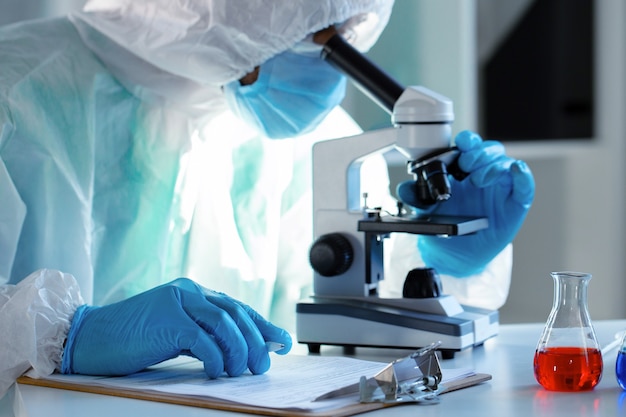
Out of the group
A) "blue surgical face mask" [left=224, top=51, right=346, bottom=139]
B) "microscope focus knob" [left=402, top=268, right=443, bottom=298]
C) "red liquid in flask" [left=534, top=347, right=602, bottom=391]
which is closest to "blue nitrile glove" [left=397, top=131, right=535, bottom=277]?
"microscope focus knob" [left=402, top=268, right=443, bottom=298]

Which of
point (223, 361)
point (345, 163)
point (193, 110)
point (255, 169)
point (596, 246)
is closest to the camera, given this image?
point (223, 361)

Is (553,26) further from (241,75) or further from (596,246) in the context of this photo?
(241,75)

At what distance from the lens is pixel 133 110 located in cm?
149

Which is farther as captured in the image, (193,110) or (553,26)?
(553,26)

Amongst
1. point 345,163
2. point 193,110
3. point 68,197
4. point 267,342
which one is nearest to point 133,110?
point 193,110

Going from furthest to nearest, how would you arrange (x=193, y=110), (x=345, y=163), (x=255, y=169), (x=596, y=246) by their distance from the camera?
(x=596, y=246), (x=255, y=169), (x=193, y=110), (x=345, y=163)

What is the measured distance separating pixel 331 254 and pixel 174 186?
1.33ft

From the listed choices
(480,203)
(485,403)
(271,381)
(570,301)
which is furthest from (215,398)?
(480,203)

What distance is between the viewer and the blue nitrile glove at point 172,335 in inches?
39.9

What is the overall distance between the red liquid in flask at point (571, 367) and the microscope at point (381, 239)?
0.66ft

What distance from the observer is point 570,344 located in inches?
37.8

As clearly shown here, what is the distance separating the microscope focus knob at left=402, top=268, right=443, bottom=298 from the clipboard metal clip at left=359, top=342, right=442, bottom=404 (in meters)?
0.24

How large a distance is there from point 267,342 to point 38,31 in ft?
2.24

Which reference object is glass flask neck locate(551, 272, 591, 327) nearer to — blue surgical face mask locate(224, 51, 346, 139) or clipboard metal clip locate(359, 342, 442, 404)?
clipboard metal clip locate(359, 342, 442, 404)
